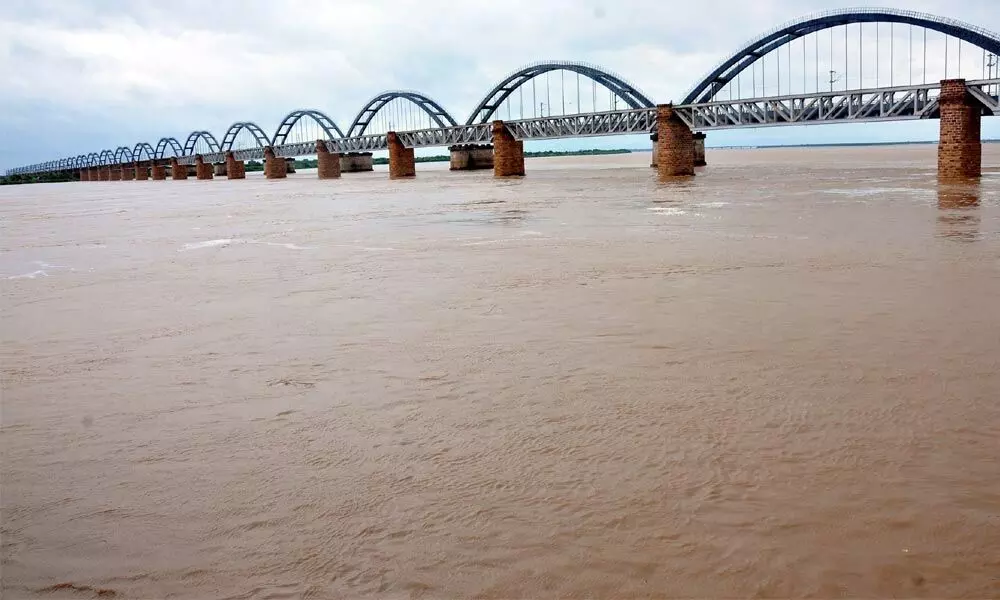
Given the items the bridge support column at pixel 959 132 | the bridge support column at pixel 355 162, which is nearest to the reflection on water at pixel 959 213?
the bridge support column at pixel 959 132

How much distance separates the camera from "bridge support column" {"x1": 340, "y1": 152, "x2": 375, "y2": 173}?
130 meters

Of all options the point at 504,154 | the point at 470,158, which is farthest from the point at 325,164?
the point at 504,154

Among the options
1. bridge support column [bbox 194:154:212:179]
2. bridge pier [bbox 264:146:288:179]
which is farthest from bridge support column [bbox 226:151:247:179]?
bridge support column [bbox 194:154:212:179]

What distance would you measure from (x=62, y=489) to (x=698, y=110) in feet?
191

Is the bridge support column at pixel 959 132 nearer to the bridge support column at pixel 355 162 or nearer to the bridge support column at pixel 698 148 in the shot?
the bridge support column at pixel 698 148

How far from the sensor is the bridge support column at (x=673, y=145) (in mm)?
54094

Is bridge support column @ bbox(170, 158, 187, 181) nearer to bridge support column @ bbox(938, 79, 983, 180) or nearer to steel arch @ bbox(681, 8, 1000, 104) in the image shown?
steel arch @ bbox(681, 8, 1000, 104)

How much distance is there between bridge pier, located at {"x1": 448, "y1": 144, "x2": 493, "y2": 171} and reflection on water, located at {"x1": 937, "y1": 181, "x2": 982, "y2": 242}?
89331 mm

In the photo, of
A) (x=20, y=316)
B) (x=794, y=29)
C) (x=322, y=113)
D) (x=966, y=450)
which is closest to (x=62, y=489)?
(x=966, y=450)

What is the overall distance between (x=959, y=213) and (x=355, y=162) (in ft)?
387

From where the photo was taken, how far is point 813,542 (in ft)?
11.5

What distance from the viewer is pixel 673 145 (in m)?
54.7

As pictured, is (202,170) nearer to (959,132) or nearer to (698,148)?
(698,148)

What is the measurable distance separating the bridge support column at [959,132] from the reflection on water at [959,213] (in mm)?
7420
